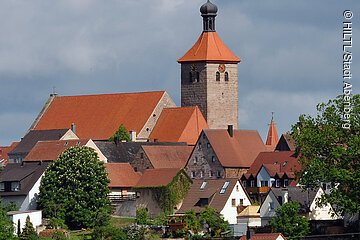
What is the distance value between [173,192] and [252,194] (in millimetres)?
5100

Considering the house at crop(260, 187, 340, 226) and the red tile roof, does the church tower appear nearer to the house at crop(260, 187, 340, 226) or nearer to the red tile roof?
the red tile roof

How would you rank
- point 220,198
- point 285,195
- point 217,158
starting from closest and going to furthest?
point 285,195
point 220,198
point 217,158

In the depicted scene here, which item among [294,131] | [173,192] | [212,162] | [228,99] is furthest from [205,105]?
[294,131]

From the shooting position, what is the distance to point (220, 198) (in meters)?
99.8

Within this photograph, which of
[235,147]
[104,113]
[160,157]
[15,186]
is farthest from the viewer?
[104,113]

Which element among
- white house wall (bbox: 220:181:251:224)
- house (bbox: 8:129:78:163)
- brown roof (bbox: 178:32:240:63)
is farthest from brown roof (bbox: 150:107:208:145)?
white house wall (bbox: 220:181:251:224)

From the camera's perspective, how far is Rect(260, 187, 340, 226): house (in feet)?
Answer: 306

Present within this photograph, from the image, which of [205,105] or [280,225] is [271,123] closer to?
[205,105]

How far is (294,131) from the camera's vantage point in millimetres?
90500

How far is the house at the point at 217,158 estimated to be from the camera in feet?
360

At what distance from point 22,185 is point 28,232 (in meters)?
12.2

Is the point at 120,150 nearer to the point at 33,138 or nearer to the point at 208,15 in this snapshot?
the point at 33,138

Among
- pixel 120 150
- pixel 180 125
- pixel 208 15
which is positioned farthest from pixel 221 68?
pixel 120 150

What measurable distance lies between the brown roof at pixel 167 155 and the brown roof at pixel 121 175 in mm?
2000
